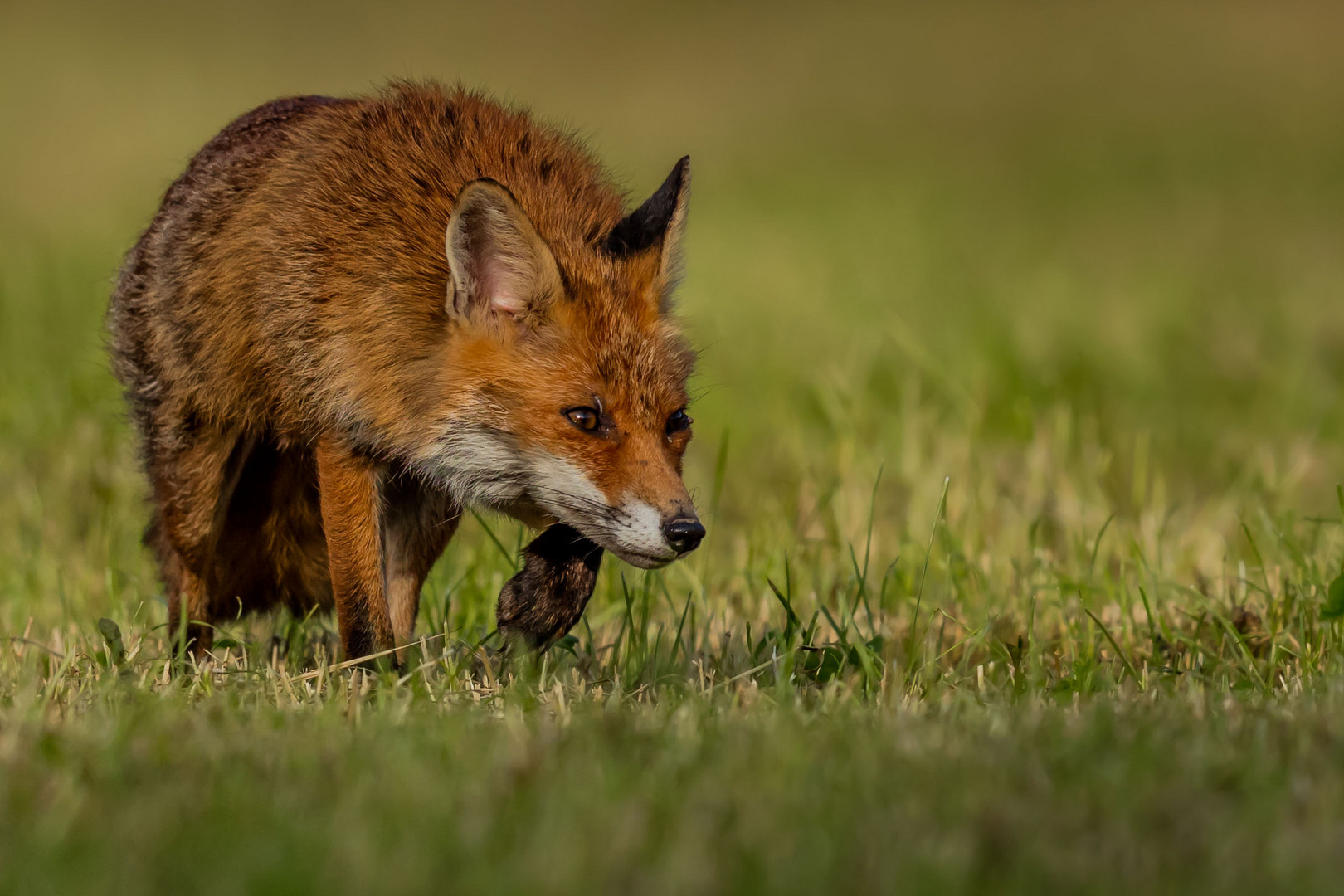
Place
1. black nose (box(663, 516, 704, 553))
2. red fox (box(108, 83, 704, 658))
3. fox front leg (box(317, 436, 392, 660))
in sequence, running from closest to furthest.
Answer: black nose (box(663, 516, 704, 553))
red fox (box(108, 83, 704, 658))
fox front leg (box(317, 436, 392, 660))

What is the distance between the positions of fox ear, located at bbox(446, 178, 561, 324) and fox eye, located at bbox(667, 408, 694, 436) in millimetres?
490

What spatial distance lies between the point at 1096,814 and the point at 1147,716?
79 cm

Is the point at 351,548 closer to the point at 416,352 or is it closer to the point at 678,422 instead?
the point at 416,352

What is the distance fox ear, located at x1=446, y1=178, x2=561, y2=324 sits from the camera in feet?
13.7

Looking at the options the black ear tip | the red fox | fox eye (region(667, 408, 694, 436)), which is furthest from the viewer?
the black ear tip

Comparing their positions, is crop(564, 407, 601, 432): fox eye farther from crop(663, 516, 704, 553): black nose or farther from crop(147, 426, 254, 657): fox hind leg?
crop(147, 426, 254, 657): fox hind leg

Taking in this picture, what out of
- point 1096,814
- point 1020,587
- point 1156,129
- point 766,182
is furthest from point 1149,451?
point 1156,129

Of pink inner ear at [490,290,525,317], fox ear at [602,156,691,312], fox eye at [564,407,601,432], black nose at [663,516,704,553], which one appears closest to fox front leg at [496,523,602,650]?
fox eye at [564,407,601,432]

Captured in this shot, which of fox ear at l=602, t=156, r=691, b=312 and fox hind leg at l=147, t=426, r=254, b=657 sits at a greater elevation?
fox ear at l=602, t=156, r=691, b=312

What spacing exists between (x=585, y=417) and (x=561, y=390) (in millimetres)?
106

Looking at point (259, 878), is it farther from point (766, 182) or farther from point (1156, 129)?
point (1156, 129)

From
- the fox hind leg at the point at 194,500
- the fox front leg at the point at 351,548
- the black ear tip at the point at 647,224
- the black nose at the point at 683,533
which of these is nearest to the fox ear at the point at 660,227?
the black ear tip at the point at 647,224

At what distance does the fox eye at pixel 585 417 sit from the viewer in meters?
4.21

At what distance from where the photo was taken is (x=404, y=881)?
234 cm
